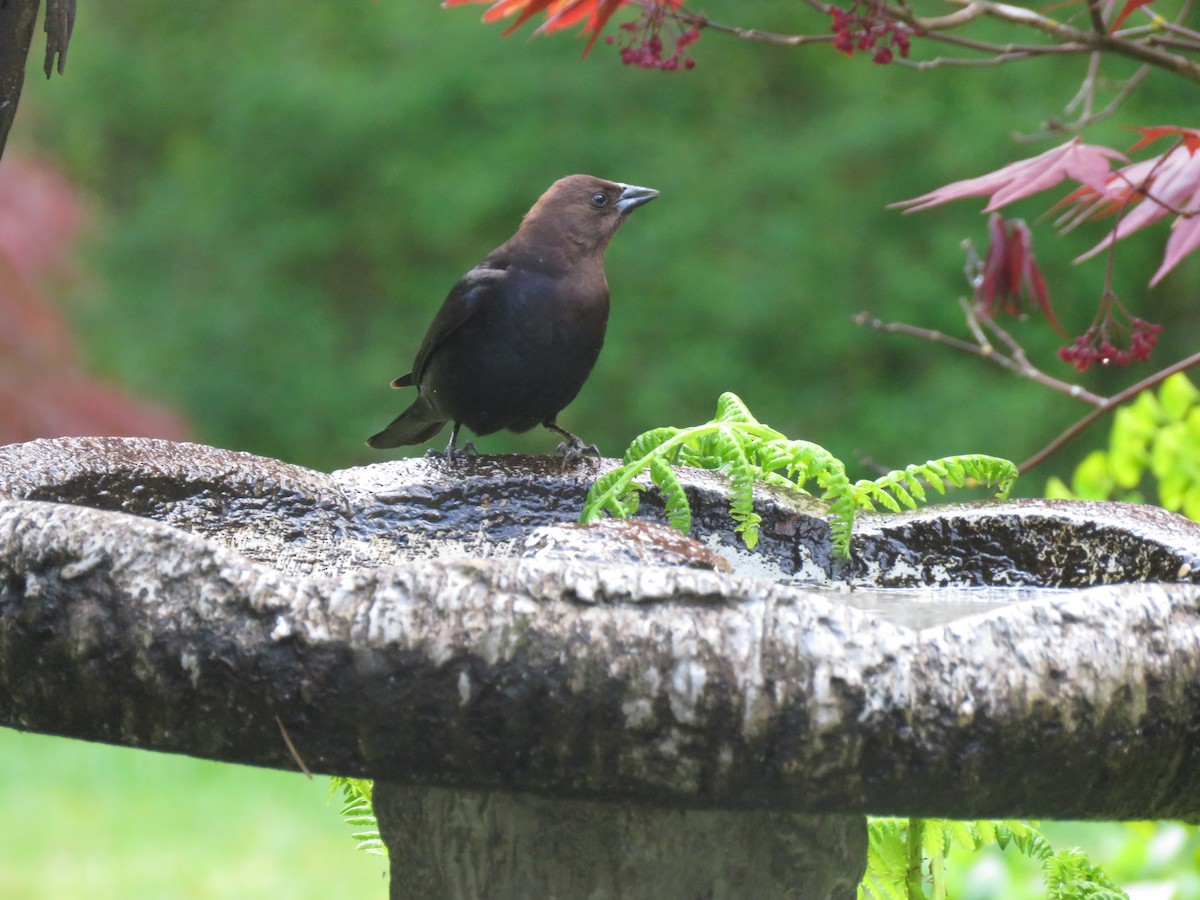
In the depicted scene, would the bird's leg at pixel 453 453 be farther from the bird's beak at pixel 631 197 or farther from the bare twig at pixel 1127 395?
the bare twig at pixel 1127 395

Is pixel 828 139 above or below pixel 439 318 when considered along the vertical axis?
above

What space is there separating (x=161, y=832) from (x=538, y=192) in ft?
12.3

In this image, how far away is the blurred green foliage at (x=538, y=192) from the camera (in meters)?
7.01

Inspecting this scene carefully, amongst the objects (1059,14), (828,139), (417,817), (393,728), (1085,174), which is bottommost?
(417,817)

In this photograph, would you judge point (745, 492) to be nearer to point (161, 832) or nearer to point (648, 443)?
point (648, 443)

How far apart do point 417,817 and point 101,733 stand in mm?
458

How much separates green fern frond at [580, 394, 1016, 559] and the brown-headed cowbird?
0.66 meters

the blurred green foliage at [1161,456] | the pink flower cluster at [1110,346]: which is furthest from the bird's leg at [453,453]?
the blurred green foliage at [1161,456]

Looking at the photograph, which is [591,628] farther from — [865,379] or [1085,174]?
[865,379]

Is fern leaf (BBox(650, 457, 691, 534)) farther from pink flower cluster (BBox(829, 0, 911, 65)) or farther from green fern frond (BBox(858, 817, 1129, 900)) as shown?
pink flower cluster (BBox(829, 0, 911, 65))

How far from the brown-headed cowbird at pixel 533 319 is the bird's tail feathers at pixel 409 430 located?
0.26 m

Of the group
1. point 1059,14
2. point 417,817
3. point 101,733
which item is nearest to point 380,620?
point 101,733

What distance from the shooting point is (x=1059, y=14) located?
870 centimetres

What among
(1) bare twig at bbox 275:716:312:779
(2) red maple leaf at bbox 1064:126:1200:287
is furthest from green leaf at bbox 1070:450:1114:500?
(1) bare twig at bbox 275:716:312:779
